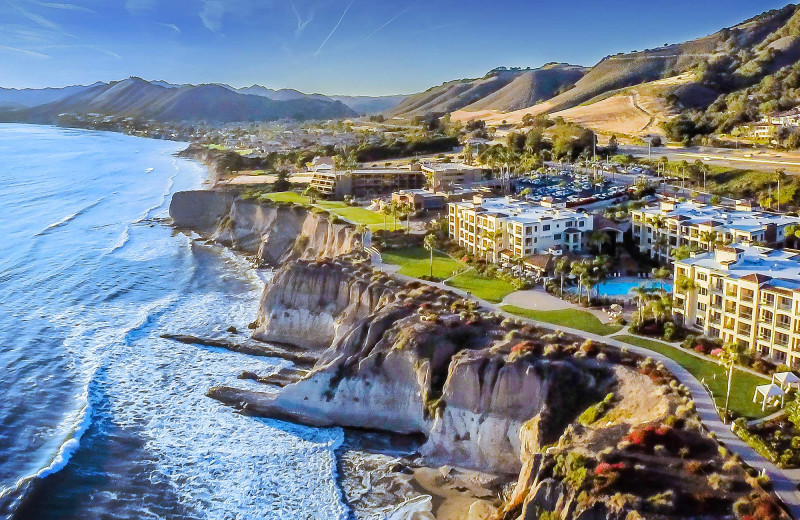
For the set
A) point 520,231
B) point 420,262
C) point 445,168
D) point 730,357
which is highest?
point 445,168

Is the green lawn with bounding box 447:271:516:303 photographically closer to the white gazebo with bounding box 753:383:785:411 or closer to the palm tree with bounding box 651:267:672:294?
the palm tree with bounding box 651:267:672:294

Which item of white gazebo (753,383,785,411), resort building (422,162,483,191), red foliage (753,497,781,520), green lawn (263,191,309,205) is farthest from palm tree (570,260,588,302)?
green lawn (263,191,309,205)

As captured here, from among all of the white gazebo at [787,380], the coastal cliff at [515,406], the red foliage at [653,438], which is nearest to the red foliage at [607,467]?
the coastal cliff at [515,406]

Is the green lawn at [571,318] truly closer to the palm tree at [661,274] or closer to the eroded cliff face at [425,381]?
the eroded cliff face at [425,381]

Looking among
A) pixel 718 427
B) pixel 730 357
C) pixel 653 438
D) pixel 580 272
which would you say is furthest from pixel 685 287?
pixel 653 438

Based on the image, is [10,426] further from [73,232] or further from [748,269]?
[73,232]

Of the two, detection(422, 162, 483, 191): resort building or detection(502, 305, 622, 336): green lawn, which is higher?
detection(422, 162, 483, 191): resort building

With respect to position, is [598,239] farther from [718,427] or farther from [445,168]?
[445,168]
